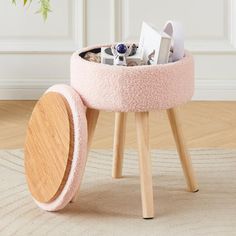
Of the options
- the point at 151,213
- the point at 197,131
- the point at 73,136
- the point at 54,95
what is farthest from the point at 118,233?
the point at 197,131

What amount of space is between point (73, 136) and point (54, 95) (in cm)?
15

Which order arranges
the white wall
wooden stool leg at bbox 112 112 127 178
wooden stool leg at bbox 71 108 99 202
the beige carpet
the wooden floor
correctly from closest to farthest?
1. the beige carpet
2. wooden stool leg at bbox 71 108 99 202
3. wooden stool leg at bbox 112 112 127 178
4. the wooden floor
5. the white wall

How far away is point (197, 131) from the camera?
113 inches

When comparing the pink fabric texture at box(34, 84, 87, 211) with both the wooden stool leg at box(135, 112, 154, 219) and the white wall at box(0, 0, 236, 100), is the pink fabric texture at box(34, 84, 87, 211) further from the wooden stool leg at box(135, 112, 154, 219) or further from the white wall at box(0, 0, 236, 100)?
the white wall at box(0, 0, 236, 100)

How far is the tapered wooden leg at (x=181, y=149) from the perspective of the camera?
2127 millimetres

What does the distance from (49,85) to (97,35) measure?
33 centimetres

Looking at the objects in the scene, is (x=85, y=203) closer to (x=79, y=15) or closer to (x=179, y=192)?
(x=179, y=192)

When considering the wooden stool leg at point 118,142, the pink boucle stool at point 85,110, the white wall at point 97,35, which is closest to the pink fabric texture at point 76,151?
the pink boucle stool at point 85,110

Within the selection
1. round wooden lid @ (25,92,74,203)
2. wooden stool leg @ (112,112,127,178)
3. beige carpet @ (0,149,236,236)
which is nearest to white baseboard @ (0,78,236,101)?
beige carpet @ (0,149,236,236)

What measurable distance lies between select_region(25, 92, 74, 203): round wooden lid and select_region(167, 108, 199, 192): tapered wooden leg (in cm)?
33

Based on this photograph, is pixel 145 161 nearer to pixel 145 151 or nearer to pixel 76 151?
pixel 145 151

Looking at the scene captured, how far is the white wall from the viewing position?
130 inches

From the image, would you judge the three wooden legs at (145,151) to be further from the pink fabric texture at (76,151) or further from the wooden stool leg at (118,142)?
the pink fabric texture at (76,151)

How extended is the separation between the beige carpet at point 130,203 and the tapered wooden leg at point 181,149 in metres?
0.04
